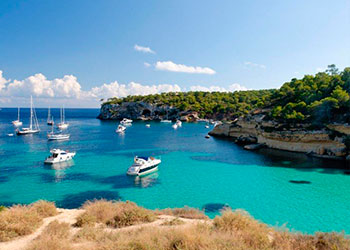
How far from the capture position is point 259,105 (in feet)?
157

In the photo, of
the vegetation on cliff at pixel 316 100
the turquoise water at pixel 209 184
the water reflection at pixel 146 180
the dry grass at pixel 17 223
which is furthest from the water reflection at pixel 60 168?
the vegetation on cliff at pixel 316 100

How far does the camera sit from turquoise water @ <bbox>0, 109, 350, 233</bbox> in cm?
1545

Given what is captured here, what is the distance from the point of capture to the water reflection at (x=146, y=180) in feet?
66.4

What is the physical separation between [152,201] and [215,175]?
8.58 metres

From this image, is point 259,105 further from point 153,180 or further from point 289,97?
point 153,180

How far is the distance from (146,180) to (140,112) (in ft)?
262

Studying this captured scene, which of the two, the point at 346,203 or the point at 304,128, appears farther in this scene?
the point at 304,128

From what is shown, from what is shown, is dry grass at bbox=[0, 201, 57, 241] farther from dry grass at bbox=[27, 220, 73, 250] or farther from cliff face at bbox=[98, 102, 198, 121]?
cliff face at bbox=[98, 102, 198, 121]

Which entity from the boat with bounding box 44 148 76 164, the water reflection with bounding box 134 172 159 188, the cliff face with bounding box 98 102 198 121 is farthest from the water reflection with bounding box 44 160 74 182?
the cliff face with bounding box 98 102 198 121

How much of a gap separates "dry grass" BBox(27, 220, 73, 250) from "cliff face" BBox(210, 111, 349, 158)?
106ft

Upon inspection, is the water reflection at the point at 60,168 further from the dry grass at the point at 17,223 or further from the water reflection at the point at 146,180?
the dry grass at the point at 17,223

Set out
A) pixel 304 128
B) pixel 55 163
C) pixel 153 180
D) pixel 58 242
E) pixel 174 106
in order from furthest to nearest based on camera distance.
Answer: pixel 174 106, pixel 304 128, pixel 55 163, pixel 153 180, pixel 58 242

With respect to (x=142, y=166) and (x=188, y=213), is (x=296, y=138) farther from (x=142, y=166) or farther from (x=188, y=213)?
(x=188, y=213)

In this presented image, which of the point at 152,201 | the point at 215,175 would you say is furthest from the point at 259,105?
the point at 152,201
